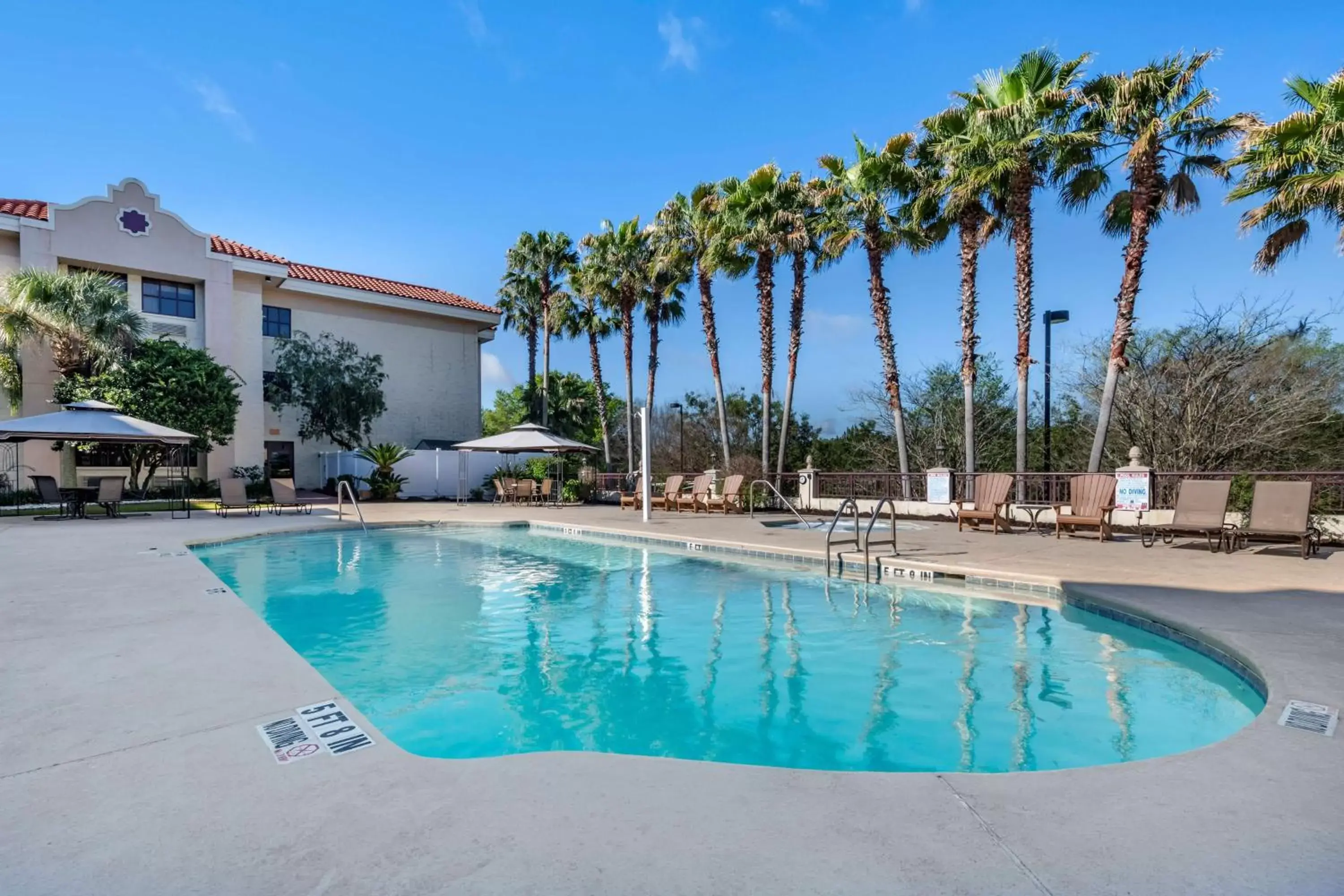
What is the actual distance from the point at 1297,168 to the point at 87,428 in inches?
882

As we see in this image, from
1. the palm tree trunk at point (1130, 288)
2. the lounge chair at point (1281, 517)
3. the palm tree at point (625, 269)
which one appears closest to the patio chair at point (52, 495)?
the palm tree at point (625, 269)

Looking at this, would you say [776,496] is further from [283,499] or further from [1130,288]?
[283,499]

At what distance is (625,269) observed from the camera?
71.9 feet

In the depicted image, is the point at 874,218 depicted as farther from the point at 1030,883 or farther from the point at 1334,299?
the point at 1030,883

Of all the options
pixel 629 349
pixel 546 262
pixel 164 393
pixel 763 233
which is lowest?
pixel 164 393

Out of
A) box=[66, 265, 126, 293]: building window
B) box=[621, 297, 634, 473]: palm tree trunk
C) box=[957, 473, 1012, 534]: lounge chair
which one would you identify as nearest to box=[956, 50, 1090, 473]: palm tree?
box=[957, 473, 1012, 534]: lounge chair

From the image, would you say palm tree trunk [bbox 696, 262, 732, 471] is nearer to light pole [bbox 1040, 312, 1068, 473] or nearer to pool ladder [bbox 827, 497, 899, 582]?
light pole [bbox 1040, 312, 1068, 473]

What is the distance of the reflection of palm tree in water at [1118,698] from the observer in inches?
145

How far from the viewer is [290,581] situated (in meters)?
8.38

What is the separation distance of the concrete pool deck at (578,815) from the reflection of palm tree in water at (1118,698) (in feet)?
2.41

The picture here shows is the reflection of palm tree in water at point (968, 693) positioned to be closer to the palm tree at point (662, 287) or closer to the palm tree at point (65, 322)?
the palm tree at point (662, 287)

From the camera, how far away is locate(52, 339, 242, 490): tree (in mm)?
17766

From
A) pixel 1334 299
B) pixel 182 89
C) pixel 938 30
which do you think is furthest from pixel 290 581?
pixel 1334 299

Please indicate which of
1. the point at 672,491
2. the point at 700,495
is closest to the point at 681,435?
the point at 672,491
